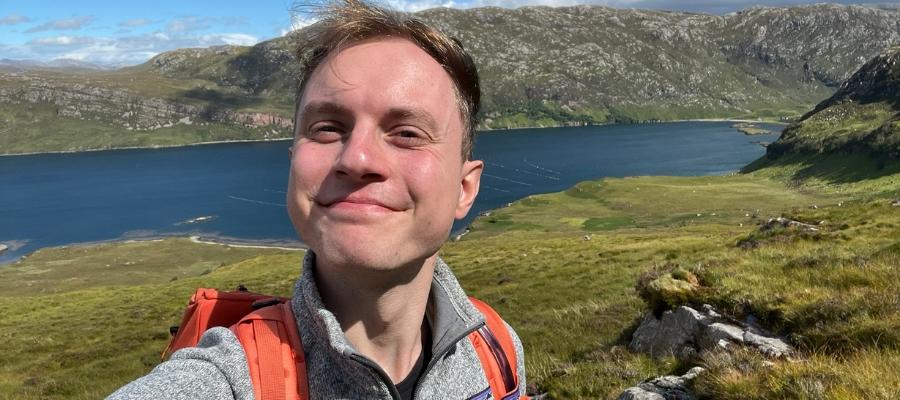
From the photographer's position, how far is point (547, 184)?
168375mm

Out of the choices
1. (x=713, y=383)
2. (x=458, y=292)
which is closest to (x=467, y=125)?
(x=458, y=292)

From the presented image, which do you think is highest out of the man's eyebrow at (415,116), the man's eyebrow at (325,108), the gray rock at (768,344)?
the man's eyebrow at (325,108)

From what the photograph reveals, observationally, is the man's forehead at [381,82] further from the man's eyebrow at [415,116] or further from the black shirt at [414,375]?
the black shirt at [414,375]

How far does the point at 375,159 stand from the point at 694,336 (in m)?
8.66

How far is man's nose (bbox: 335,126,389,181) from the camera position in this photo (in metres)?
2.63

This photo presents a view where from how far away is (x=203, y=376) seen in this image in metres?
2.27

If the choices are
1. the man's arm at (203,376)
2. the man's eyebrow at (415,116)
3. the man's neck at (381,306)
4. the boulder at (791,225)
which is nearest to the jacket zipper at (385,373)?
the man's neck at (381,306)

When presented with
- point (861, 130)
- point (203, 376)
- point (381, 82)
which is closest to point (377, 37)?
point (381, 82)

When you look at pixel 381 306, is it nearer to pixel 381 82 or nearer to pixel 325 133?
pixel 325 133

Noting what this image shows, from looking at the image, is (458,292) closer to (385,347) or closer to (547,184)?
(385,347)

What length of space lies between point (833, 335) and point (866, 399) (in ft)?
10.4

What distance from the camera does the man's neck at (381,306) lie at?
→ 2.78 meters

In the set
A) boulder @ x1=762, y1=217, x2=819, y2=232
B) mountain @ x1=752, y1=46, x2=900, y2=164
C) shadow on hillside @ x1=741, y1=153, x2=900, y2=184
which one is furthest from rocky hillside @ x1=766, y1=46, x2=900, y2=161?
boulder @ x1=762, y1=217, x2=819, y2=232

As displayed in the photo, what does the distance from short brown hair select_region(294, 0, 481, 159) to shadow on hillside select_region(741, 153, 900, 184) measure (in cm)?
15672
